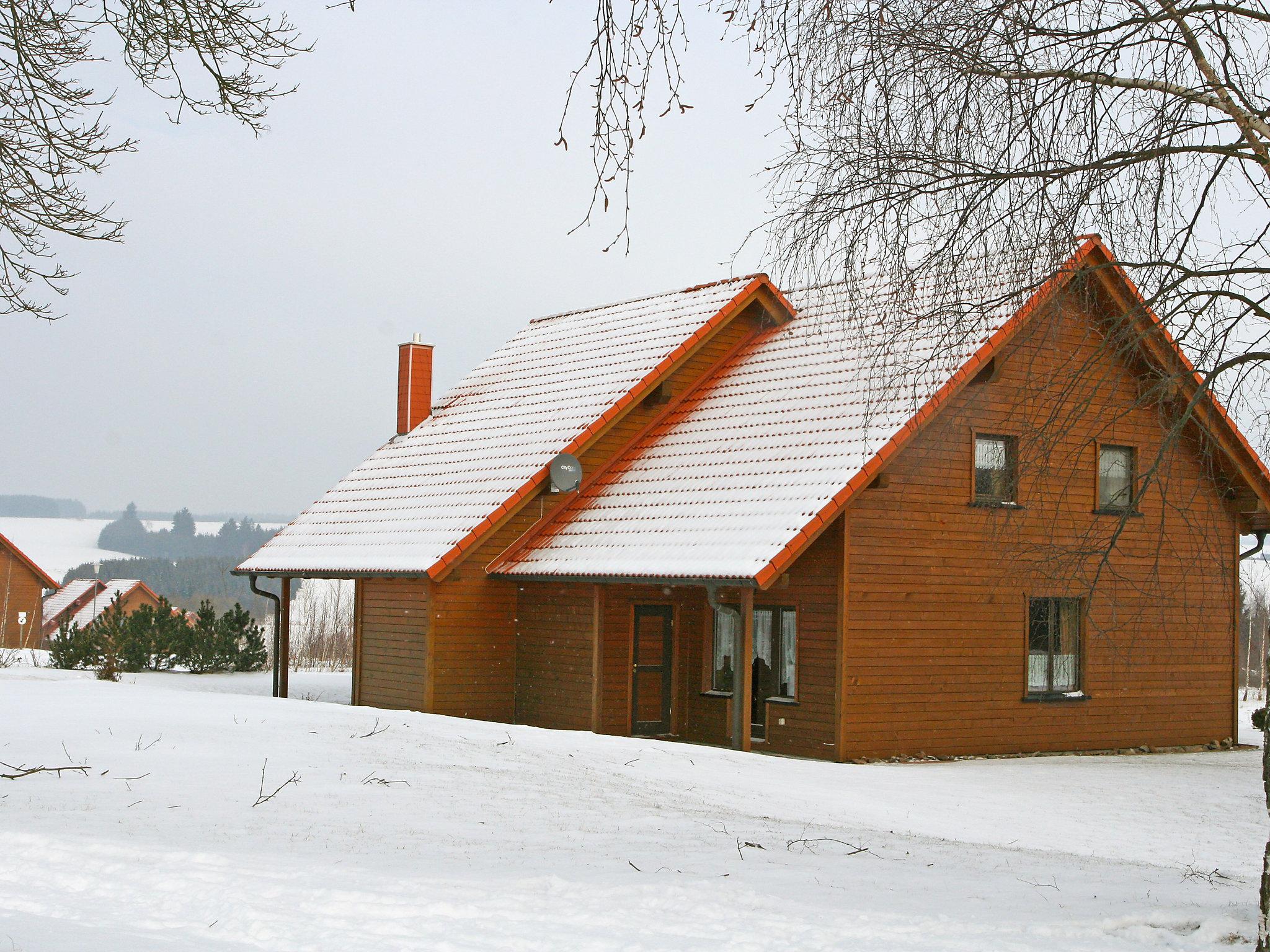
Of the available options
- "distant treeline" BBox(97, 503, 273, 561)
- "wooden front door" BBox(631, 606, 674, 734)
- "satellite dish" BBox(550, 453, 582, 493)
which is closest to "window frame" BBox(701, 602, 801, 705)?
"wooden front door" BBox(631, 606, 674, 734)

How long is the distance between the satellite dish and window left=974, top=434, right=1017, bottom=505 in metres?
5.31

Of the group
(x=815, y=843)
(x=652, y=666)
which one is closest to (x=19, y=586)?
(x=652, y=666)

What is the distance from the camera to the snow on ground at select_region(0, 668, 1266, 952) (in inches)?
257

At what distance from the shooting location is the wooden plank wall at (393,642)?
1853 centimetres

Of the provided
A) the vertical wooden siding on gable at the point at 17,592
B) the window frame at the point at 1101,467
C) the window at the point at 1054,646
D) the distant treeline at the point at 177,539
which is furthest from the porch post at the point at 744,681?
the distant treeline at the point at 177,539

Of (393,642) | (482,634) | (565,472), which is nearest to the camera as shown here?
(482,634)

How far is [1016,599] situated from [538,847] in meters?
11.0

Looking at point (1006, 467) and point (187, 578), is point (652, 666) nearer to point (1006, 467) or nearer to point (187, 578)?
point (1006, 467)

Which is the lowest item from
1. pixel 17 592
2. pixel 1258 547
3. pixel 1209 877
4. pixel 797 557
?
pixel 1209 877

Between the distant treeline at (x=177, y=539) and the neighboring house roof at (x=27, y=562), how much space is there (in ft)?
294

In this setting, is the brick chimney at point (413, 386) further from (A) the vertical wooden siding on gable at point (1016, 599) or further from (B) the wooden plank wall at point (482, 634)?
(A) the vertical wooden siding on gable at point (1016, 599)

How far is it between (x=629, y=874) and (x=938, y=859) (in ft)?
7.72

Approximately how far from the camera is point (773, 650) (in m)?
17.6

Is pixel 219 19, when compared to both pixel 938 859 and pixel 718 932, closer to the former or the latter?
pixel 718 932
